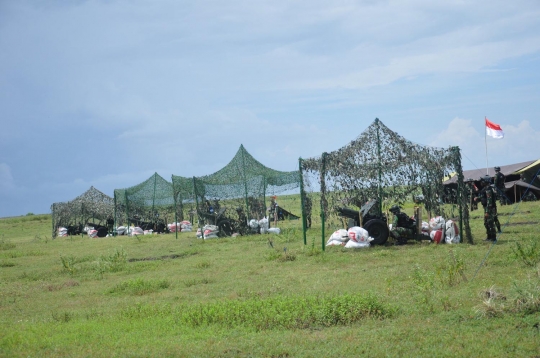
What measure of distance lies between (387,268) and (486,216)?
4.84m

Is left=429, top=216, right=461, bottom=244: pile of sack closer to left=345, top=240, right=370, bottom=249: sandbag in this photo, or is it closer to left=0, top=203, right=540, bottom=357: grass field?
left=0, top=203, right=540, bottom=357: grass field

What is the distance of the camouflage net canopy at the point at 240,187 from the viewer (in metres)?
23.1

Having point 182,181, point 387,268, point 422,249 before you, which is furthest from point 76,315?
point 182,181

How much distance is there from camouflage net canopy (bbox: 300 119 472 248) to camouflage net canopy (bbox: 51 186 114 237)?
22768mm

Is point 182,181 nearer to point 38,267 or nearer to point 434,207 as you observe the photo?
point 38,267

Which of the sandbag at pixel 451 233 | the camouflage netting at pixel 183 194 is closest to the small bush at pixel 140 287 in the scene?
the sandbag at pixel 451 233

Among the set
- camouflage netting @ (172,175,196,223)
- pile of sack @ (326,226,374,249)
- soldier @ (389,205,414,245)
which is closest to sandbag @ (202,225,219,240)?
camouflage netting @ (172,175,196,223)

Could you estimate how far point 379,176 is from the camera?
17047mm

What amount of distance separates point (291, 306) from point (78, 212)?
103ft

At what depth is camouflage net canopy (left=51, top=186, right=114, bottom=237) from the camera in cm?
3691

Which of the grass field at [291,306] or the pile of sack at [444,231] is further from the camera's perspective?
the pile of sack at [444,231]

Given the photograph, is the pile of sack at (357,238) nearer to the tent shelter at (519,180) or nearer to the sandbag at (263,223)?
the sandbag at (263,223)

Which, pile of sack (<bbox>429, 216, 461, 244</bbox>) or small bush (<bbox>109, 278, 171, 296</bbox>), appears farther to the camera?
pile of sack (<bbox>429, 216, 461, 244</bbox>)

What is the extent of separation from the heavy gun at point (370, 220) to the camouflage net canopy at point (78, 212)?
23.3 m
